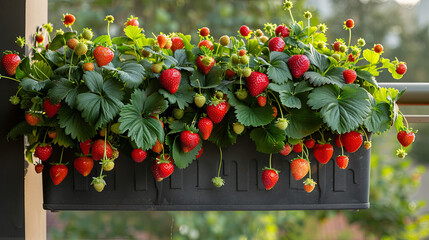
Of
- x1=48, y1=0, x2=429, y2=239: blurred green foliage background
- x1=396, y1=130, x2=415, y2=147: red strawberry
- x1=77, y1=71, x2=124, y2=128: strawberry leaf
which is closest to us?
x1=77, y1=71, x2=124, y2=128: strawberry leaf

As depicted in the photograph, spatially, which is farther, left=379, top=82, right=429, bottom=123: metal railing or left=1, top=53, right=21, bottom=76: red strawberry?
left=379, top=82, right=429, bottom=123: metal railing

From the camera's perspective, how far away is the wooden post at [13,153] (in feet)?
2.53

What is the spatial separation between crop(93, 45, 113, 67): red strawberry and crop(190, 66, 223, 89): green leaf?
0.13 metres

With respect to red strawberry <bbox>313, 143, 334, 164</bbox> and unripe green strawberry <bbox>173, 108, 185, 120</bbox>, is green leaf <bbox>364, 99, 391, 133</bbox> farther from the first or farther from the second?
unripe green strawberry <bbox>173, 108, 185, 120</bbox>

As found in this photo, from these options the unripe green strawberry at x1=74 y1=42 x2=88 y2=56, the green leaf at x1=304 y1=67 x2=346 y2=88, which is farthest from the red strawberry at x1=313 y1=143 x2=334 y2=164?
the unripe green strawberry at x1=74 y1=42 x2=88 y2=56

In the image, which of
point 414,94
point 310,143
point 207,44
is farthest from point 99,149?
point 414,94

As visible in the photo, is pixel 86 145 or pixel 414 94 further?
pixel 414 94

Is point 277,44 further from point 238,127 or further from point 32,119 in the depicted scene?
point 32,119

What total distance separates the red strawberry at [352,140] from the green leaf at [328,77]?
0.29 feet

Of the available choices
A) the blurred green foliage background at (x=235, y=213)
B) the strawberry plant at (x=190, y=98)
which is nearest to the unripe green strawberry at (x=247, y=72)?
the strawberry plant at (x=190, y=98)

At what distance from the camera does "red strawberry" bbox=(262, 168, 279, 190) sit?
705 mm

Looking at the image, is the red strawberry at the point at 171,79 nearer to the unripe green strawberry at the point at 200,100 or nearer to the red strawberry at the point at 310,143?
the unripe green strawberry at the point at 200,100

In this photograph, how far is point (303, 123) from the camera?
0.70 meters

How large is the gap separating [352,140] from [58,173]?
49cm
